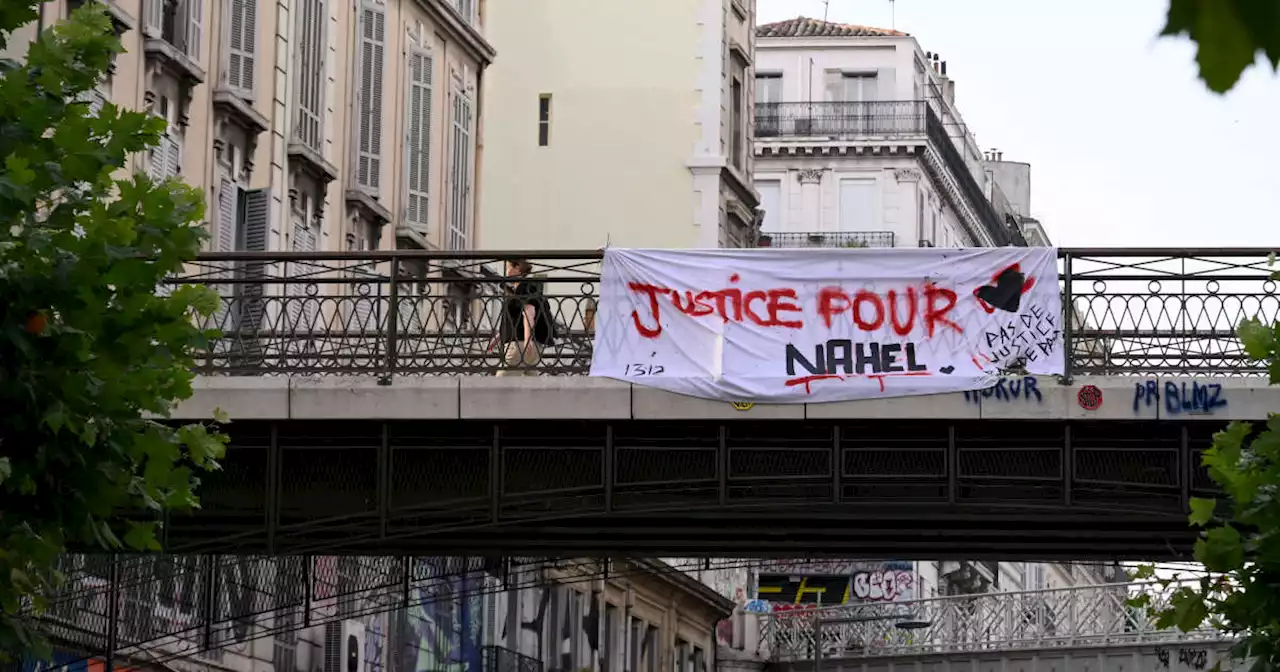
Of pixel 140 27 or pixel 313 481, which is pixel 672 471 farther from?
pixel 140 27

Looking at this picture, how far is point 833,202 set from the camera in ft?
283

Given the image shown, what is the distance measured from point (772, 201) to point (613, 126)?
32125 mm

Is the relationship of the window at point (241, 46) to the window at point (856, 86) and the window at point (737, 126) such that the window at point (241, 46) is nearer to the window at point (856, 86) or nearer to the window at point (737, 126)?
the window at point (737, 126)

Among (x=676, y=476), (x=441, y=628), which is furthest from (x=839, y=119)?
(x=676, y=476)

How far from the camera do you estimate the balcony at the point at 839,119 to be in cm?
8550

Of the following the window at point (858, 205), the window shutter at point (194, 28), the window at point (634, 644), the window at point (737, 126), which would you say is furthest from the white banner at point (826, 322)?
the window at point (858, 205)

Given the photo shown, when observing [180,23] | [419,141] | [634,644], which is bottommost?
[634,644]

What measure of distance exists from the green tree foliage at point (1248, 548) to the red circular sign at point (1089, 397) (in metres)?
5.36

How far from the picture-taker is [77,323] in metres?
12.6

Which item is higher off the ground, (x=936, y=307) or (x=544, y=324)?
(x=936, y=307)

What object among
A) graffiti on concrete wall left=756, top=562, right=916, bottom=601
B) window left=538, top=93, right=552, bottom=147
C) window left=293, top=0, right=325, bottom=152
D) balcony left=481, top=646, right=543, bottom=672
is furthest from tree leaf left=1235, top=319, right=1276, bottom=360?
graffiti on concrete wall left=756, top=562, right=916, bottom=601

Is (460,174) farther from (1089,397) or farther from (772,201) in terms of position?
(772,201)

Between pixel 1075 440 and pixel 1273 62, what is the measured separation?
65.5ft

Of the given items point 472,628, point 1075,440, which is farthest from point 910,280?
point 472,628
